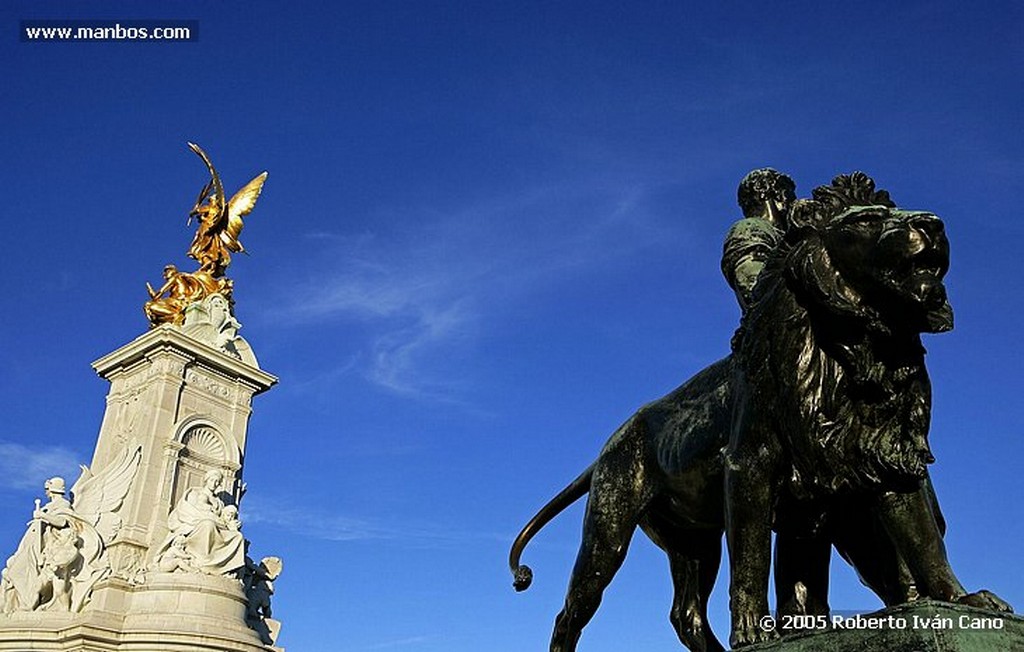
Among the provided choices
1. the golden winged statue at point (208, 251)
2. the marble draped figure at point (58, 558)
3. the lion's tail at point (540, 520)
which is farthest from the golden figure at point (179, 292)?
the lion's tail at point (540, 520)

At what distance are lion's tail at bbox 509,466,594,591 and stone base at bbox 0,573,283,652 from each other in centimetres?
1191

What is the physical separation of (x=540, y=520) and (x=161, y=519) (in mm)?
15239

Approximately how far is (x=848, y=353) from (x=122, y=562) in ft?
54.4

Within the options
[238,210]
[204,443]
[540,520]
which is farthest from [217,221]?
[540,520]

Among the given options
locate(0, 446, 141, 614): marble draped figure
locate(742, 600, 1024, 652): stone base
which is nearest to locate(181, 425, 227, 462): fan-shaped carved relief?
locate(0, 446, 141, 614): marble draped figure

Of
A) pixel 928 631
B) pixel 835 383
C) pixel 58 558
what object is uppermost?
pixel 58 558

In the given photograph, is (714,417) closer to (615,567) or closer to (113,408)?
(615,567)

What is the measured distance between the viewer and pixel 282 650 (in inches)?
675

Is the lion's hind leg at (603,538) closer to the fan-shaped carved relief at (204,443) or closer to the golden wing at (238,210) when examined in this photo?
the fan-shaped carved relief at (204,443)

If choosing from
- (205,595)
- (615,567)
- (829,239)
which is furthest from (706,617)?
(205,595)

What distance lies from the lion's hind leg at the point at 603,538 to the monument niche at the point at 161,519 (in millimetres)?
12446

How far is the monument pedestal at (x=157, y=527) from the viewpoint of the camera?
50.4 ft

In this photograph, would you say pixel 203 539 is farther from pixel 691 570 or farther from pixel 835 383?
pixel 835 383

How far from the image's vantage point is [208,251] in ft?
78.9
